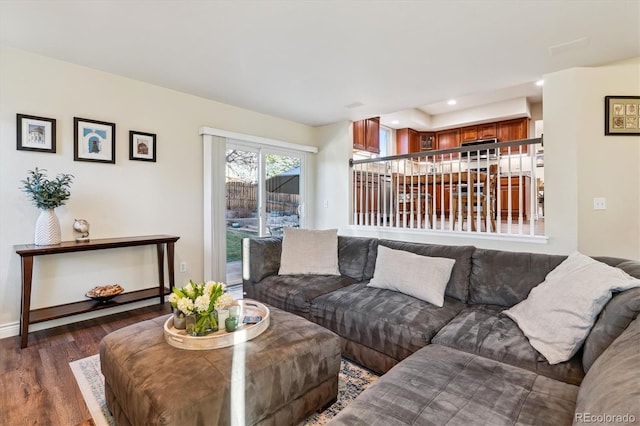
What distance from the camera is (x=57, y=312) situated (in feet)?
8.84

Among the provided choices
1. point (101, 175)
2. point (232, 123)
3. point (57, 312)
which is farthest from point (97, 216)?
point (232, 123)

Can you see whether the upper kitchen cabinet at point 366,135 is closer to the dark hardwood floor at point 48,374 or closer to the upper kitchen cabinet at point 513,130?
the upper kitchen cabinet at point 513,130

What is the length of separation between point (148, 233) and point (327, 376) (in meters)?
2.78

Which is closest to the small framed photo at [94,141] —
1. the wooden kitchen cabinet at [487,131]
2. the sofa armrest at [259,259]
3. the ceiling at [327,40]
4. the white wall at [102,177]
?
the white wall at [102,177]

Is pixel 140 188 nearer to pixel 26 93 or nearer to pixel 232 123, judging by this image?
pixel 26 93

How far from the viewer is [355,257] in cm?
301

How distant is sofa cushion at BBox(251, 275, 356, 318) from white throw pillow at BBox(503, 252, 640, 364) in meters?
1.37

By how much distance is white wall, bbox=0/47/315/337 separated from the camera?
2.69m

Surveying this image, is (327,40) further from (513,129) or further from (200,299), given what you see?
(513,129)

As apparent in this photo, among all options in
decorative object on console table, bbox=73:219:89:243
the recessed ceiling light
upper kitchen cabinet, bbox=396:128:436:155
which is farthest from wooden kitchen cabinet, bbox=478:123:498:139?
decorative object on console table, bbox=73:219:89:243

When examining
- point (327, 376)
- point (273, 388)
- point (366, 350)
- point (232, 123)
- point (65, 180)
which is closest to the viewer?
point (273, 388)

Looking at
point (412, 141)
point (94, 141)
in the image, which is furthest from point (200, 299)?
point (412, 141)

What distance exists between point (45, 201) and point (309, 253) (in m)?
2.32

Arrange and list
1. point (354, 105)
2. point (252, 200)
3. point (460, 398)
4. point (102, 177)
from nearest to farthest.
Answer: point (460, 398) < point (102, 177) < point (354, 105) < point (252, 200)
